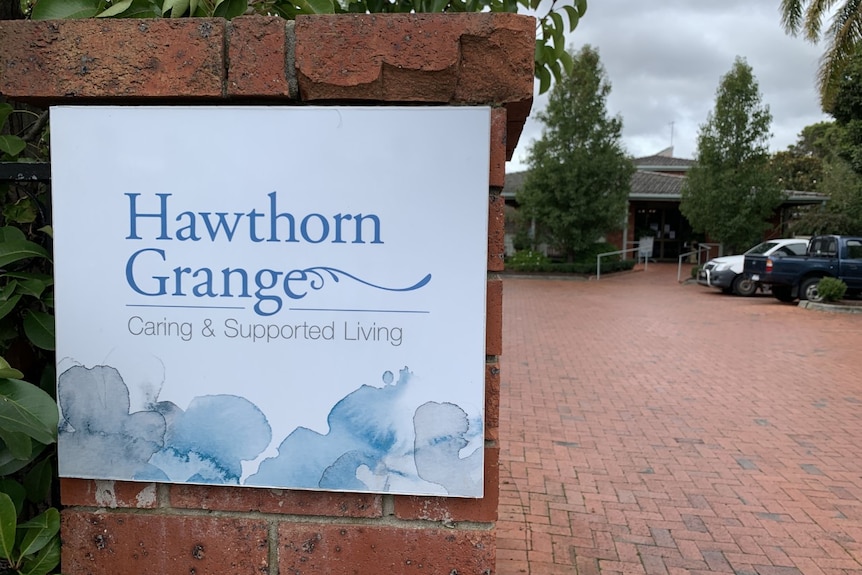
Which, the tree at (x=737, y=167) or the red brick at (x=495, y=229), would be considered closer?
the red brick at (x=495, y=229)

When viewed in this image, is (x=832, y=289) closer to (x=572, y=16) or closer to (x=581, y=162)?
(x=581, y=162)

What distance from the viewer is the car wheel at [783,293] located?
16297 millimetres

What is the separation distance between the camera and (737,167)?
74.1 ft

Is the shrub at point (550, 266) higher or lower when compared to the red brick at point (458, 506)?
lower

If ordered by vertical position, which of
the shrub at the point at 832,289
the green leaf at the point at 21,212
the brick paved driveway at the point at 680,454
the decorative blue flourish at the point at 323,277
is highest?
the green leaf at the point at 21,212

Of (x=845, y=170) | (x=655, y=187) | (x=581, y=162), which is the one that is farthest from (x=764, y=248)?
(x=655, y=187)

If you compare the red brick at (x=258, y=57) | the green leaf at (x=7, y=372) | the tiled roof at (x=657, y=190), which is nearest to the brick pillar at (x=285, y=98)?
the red brick at (x=258, y=57)

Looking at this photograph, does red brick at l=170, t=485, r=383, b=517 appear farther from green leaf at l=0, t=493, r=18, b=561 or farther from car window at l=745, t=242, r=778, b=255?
car window at l=745, t=242, r=778, b=255

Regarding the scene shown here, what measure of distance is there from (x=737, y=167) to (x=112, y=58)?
2403 cm

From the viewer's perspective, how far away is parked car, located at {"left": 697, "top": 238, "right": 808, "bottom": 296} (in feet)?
53.6

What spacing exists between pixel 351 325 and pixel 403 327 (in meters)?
0.12

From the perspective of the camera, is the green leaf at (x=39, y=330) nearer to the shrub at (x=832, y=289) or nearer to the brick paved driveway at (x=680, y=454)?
the brick paved driveway at (x=680, y=454)

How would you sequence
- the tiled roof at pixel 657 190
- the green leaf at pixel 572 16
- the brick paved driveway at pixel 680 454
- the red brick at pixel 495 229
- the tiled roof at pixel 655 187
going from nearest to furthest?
the red brick at pixel 495 229, the green leaf at pixel 572 16, the brick paved driveway at pixel 680 454, the tiled roof at pixel 657 190, the tiled roof at pixel 655 187

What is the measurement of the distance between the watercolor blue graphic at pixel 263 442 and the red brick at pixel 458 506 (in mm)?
37
